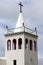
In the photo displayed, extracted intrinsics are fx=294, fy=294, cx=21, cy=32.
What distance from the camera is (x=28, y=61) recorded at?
36.7m

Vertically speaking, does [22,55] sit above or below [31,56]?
above

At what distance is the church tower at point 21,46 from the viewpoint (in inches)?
1432

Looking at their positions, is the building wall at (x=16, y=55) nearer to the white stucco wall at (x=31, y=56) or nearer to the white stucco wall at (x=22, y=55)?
the white stucco wall at (x=22, y=55)

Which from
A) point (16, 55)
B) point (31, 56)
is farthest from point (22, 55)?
point (31, 56)

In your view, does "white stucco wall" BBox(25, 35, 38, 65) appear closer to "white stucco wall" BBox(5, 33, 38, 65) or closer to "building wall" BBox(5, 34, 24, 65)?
"white stucco wall" BBox(5, 33, 38, 65)

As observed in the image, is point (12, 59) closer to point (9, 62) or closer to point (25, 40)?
point (9, 62)

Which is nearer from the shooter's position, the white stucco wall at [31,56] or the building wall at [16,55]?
the building wall at [16,55]

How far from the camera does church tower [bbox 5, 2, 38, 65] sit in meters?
36.4

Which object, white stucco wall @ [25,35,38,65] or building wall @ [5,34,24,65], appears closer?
building wall @ [5,34,24,65]

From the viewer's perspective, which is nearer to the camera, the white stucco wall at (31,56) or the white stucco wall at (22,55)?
the white stucco wall at (22,55)

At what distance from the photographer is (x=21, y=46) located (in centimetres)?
3681

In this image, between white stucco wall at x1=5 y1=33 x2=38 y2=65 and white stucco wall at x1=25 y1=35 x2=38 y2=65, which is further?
white stucco wall at x1=25 y1=35 x2=38 y2=65

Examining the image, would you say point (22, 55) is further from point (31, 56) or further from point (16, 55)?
point (31, 56)

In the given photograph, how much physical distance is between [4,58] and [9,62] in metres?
0.88
